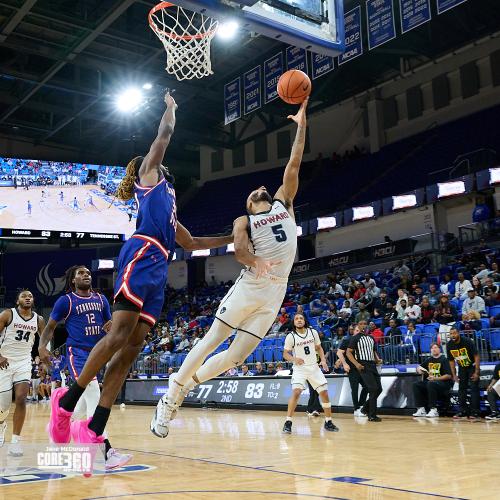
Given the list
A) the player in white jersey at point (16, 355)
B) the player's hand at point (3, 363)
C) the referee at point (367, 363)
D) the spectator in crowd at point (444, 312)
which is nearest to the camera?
the player's hand at point (3, 363)

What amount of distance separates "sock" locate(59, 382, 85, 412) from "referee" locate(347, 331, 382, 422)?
728 cm

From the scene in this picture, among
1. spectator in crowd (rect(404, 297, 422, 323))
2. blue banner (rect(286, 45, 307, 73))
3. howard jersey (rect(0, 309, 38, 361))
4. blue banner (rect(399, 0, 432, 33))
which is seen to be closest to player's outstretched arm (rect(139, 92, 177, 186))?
howard jersey (rect(0, 309, 38, 361))

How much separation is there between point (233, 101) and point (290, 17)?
A: 1410 cm

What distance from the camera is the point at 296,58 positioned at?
19594 millimetres

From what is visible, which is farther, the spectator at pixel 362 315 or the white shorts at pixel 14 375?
the spectator at pixel 362 315

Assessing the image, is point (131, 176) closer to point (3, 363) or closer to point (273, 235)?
point (273, 235)

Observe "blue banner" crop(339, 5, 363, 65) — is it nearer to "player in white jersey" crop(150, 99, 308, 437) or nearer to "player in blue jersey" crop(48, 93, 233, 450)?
"player in white jersey" crop(150, 99, 308, 437)

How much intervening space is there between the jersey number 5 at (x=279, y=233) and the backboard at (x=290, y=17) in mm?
3307

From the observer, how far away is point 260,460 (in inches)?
215

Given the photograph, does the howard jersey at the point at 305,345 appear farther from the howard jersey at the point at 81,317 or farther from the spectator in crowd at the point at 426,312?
the spectator in crowd at the point at 426,312

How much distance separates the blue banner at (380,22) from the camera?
16891 mm

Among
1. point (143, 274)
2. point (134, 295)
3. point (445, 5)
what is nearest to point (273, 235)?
point (143, 274)

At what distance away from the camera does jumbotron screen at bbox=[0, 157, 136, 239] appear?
22516mm

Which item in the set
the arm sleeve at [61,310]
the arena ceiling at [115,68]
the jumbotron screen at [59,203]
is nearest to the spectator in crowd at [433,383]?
the arm sleeve at [61,310]
